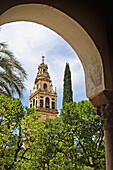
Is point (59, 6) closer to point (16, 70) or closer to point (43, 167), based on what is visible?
point (16, 70)

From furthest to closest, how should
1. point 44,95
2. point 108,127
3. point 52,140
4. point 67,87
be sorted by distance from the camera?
point 44,95 < point 67,87 < point 52,140 < point 108,127

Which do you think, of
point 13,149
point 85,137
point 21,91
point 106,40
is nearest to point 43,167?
point 13,149

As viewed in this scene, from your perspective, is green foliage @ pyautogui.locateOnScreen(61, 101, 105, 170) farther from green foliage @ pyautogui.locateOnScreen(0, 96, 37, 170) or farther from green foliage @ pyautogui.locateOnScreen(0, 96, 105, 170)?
green foliage @ pyautogui.locateOnScreen(0, 96, 37, 170)

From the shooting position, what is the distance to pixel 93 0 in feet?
11.7

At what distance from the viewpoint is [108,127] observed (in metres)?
3.41

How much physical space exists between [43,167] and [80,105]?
183 inches

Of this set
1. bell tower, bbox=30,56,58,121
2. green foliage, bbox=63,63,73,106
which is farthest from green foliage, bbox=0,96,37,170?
bell tower, bbox=30,56,58,121

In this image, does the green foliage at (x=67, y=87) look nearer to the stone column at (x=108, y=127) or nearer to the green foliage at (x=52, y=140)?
the green foliage at (x=52, y=140)

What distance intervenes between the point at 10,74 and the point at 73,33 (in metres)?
3.89

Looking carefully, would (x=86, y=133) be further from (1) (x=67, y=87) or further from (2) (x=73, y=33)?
(1) (x=67, y=87)

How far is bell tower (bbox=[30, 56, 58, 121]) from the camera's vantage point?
43.3 metres

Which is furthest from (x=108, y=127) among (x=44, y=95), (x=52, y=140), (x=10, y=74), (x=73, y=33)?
(x=44, y=95)

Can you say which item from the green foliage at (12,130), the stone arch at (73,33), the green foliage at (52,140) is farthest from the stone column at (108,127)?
the green foliage at (12,130)

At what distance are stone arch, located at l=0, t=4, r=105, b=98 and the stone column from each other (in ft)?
0.98
